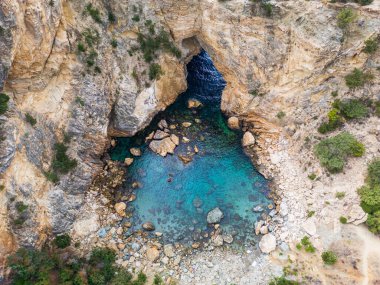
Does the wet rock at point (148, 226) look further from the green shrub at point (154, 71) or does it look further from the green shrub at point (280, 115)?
the green shrub at point (280, 115)

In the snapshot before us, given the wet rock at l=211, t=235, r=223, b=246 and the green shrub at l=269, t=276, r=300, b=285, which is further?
the wet rock at l=211, t=235, r=223, b=246

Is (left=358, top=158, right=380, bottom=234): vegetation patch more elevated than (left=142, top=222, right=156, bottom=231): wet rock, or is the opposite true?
(left=358, top=158, right=380, bottom=234): vegetation patch

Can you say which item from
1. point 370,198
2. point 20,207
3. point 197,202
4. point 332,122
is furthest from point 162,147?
point 370,198

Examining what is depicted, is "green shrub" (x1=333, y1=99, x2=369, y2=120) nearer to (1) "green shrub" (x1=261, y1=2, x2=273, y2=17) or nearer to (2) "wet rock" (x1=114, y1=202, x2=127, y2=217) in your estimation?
(1) "green shrub" (x1=261, y1=2, x2=273, y2=17)

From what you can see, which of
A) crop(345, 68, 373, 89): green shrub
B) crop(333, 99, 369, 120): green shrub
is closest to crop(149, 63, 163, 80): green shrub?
crop(333, 99, 369, 120): green shrub

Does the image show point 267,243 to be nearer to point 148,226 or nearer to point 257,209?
point 257,209

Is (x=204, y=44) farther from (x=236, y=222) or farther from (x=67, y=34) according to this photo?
(x=236, y=222)
